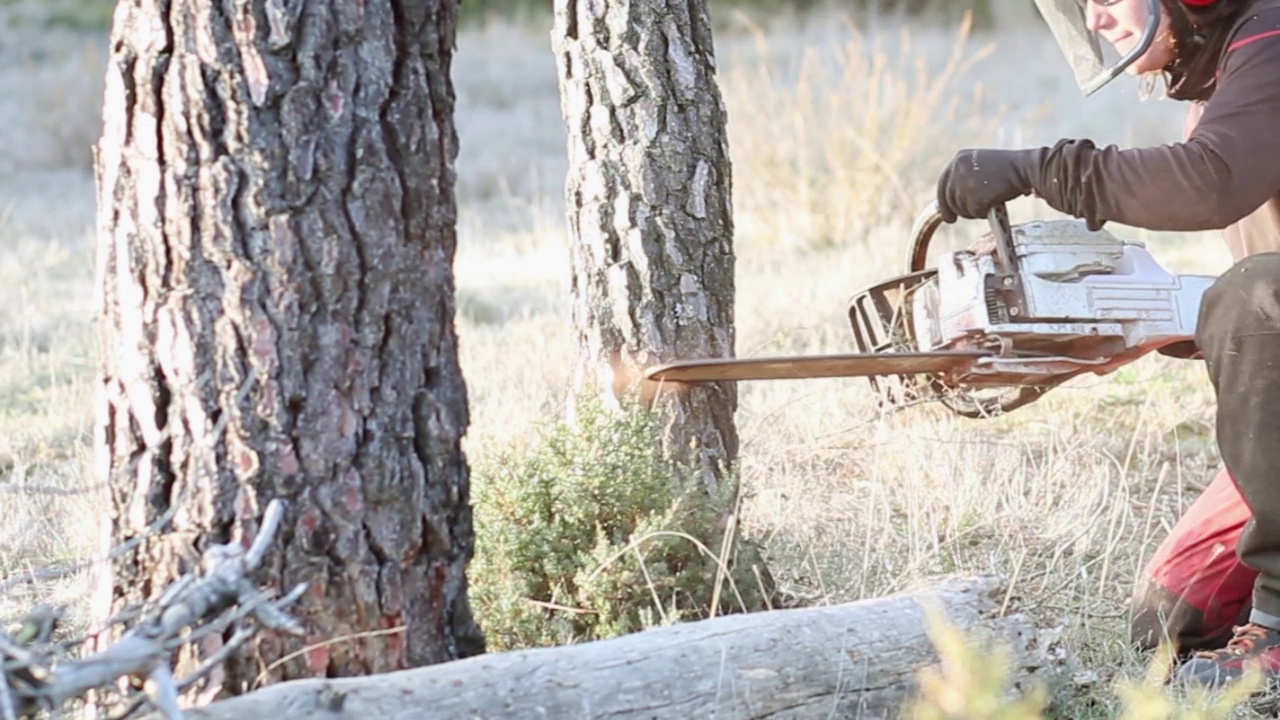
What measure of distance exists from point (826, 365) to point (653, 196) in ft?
1.95

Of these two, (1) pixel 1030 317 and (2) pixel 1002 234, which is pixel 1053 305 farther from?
(2) pixel 1002 234

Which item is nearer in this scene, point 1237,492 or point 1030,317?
point 1030,317

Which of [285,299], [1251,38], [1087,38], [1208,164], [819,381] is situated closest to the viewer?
[285,299]

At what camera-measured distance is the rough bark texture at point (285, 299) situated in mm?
2289

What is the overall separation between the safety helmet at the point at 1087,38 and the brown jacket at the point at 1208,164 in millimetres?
139

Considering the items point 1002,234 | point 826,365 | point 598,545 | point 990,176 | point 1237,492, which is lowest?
point 1237,492

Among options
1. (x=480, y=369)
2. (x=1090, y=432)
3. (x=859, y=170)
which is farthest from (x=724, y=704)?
(x=859, y=170)

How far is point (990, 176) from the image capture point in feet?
10.4

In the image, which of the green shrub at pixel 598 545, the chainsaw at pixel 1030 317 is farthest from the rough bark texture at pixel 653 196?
the green shrub at pixel 598 545

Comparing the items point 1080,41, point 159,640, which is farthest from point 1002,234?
point 159,640

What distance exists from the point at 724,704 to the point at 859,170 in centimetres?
745

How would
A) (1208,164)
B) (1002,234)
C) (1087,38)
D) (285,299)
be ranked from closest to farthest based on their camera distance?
1. (285,299)
2. (1208,164)
3. (1002,234)
4. (1087,38)

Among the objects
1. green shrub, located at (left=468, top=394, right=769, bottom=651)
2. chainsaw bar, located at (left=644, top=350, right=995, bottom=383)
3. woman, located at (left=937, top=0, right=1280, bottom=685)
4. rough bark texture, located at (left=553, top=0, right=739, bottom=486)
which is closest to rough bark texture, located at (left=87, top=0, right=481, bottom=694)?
green shrub, located at (left=468, top=394, right=769, bottom=651)

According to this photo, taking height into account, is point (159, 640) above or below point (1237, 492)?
above
